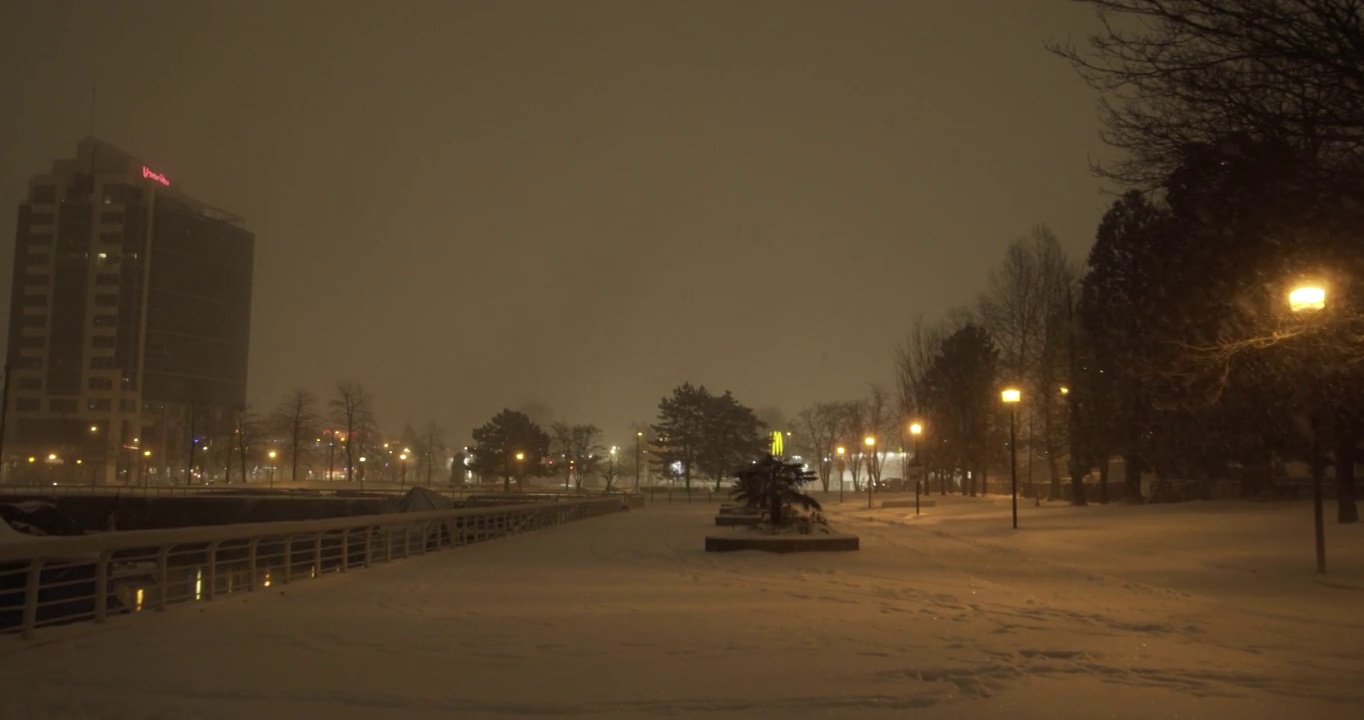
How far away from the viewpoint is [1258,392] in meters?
22.9

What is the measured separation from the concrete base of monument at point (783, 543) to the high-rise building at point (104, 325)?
100303 millimetres

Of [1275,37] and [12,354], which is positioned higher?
[12,354]

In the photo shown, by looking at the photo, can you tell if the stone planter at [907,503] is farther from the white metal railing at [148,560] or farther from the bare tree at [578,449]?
the bare tree at [578,449]

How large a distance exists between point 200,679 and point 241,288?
532ft

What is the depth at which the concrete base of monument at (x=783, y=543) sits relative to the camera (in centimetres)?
2031

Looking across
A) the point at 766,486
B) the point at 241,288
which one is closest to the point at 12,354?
the point at 241,288

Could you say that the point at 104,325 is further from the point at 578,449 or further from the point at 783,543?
the point at 783,543

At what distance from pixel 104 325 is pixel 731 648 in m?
142

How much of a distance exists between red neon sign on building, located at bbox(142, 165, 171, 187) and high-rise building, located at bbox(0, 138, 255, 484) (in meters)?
0.30

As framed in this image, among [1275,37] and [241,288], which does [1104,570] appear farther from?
[241,288]

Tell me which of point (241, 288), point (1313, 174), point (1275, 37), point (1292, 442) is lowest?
point (1292, 442)

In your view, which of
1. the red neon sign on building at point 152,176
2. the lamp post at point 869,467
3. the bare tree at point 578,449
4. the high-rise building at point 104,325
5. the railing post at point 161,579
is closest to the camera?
the railing post at point 161,579

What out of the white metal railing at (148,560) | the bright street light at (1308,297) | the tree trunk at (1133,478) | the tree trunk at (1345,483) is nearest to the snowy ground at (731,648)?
the white metal railing at (148,560)

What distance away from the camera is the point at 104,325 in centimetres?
12794
